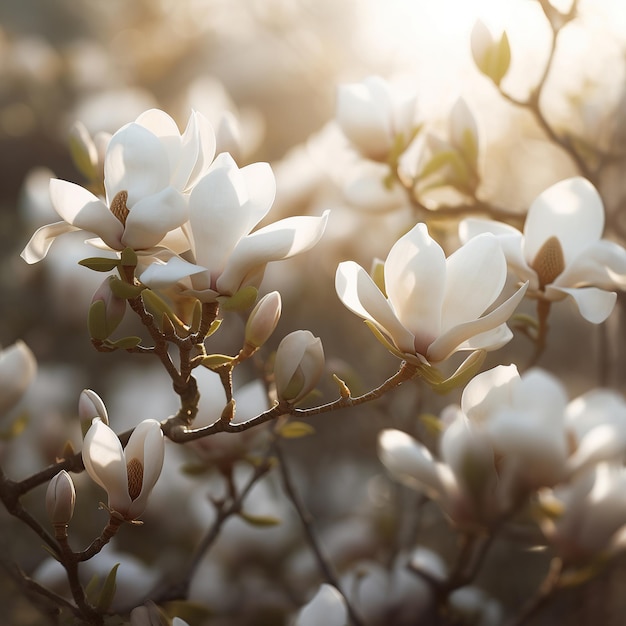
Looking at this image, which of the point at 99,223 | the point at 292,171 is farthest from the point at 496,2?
the point at 99,223

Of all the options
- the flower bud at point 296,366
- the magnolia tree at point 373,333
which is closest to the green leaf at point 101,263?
the magnolia tree at point 373,333

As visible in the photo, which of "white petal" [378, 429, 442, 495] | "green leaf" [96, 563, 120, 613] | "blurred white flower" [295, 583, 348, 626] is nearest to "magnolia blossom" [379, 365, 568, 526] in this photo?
"white petal" [378, 429, 442, 495]

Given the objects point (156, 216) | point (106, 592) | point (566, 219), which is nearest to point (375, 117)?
point (566, 219)

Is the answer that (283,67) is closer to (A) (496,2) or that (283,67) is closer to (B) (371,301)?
(A) (496,2)

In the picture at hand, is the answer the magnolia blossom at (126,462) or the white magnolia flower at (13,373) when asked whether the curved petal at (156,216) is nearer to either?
the magnolia blossom at (126,462)

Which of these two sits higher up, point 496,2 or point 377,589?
point 496,2

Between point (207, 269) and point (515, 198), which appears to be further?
point (515, 198)

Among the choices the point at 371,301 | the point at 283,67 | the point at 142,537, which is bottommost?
the point at 142,537
